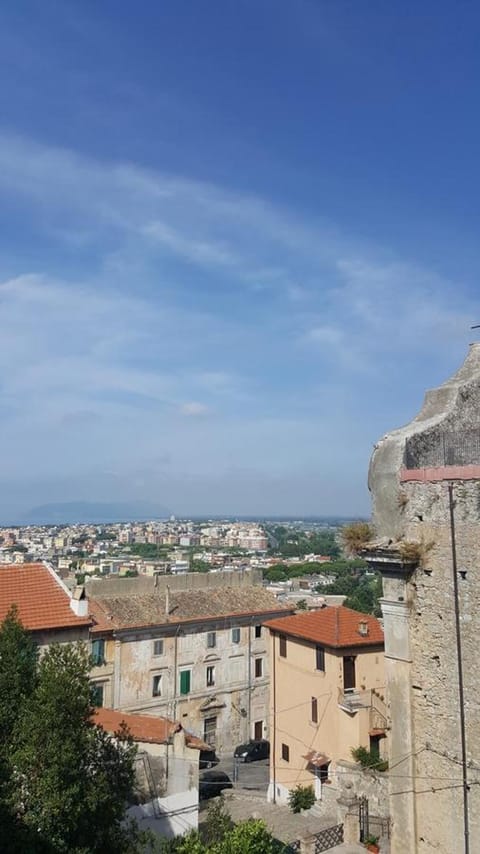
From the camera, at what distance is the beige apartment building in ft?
75.5

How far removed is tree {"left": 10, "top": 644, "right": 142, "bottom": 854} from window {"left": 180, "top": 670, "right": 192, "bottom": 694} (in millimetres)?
24251

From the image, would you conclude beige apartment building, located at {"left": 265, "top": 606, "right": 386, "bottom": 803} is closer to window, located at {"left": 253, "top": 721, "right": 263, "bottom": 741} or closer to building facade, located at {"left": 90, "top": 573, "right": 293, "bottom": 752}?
building facade, located at {"left": 90, "top": 573, "right": 293, "bottom": 752}

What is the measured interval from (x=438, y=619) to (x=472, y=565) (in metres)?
0.83

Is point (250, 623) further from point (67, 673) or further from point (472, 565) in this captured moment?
point (472, 565)

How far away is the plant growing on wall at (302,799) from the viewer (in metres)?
22.4

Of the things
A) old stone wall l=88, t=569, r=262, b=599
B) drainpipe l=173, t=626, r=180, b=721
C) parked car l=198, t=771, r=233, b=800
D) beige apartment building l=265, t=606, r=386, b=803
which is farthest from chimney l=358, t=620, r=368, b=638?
old stone wall l=88, t=569, r=262, b=599

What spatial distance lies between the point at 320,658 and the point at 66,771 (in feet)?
55.5

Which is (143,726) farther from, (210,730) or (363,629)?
(210,730)

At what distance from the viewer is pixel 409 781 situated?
7.89 metres

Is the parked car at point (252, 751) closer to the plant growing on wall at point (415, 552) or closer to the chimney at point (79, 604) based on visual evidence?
the chimney at point (79, 604)

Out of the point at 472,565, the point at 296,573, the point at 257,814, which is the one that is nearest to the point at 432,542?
the point at 472,565

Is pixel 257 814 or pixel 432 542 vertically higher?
pixel 432 542

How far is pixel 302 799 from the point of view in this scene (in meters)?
22.6

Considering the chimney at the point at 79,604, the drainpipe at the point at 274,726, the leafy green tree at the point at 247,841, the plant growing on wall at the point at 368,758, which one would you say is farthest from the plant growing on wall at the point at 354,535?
the drainpipe at the point at 274,726
